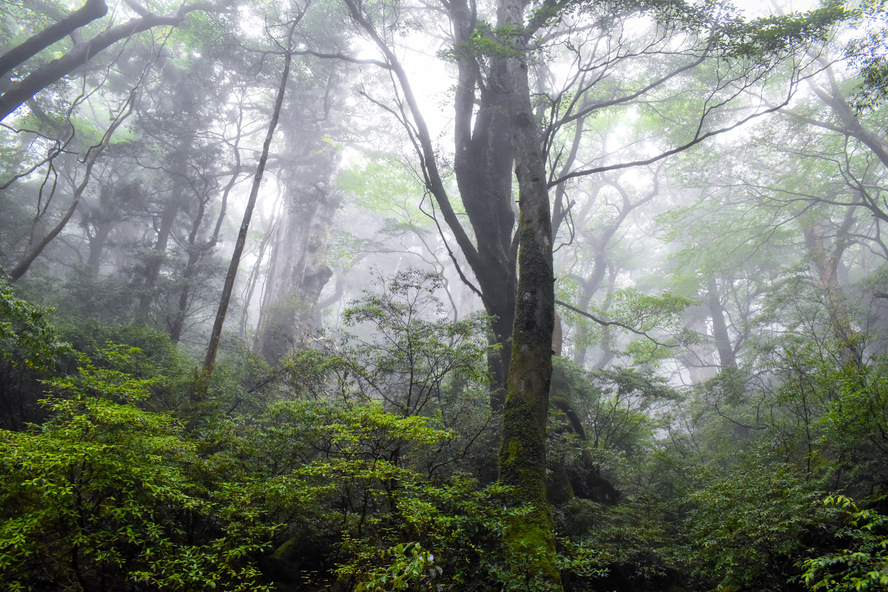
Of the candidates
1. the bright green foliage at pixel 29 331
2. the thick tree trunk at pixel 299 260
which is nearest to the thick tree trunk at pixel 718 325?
the thick tree trunk at pixel 299 260

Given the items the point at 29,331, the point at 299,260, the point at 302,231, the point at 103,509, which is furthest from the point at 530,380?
the point at 302,231

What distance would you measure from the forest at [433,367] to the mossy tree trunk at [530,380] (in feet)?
0.11

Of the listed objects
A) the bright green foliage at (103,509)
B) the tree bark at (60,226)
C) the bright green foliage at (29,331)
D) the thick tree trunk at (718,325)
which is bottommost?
the bright green foliage at (103,509)

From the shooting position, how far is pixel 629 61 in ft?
44.8

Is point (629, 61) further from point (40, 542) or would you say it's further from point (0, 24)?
point (0, 24)

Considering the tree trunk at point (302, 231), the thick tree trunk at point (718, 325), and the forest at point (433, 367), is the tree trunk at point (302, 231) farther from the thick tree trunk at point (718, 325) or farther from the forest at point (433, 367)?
the thick tree trunk at point (718, 325)

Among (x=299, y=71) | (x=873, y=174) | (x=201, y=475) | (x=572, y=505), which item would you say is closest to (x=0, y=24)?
(x=299, y=71)

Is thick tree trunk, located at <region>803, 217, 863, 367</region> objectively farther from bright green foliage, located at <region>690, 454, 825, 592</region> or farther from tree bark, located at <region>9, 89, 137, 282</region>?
tree bark, located at <region>9, 89, 137, 282</region>

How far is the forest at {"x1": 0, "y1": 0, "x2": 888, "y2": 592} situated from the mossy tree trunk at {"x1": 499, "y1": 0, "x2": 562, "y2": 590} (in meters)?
0.03

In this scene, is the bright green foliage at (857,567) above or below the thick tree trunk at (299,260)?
below

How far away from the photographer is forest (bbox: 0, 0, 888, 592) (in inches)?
127

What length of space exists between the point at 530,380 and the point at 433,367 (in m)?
2.01

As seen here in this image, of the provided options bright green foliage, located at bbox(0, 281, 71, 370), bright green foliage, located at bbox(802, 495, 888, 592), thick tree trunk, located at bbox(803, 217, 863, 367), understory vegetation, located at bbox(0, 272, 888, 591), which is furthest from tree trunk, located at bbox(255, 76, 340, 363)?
thick tree trunk, located at bbox(803, 217, 863, 367)

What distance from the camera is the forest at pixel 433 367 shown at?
3.21m
